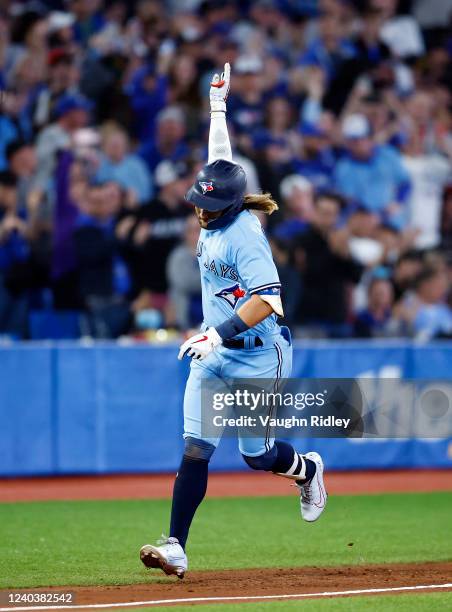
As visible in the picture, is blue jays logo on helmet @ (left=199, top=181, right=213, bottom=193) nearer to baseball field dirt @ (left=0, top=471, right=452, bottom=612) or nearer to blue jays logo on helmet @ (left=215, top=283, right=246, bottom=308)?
blue jays logo on helmet @ (left=215, top=283, right=246, bottom=308)

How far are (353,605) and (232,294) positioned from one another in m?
1.74

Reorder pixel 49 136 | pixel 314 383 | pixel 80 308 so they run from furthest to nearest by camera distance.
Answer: pixel 49 136, pixel 80 308, pixel 314 383

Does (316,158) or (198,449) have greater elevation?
(316,158)

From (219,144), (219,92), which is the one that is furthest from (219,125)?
(219,92)

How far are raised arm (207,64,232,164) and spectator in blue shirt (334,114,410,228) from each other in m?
7.05

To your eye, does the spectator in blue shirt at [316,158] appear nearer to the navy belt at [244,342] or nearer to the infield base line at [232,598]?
the navy belt at [244,342]

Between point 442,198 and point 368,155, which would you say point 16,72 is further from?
point 442,198

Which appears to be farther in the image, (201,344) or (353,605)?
(201,344)

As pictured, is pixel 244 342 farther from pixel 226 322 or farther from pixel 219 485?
pixel 219 485

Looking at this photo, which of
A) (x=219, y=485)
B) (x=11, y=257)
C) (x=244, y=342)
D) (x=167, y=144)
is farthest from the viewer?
(x=167, y=144)

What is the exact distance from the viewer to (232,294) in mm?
6215

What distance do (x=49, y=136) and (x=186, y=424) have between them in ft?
23.7

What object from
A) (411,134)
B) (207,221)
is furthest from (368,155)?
(207,221)

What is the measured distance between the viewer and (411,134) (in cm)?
1463
